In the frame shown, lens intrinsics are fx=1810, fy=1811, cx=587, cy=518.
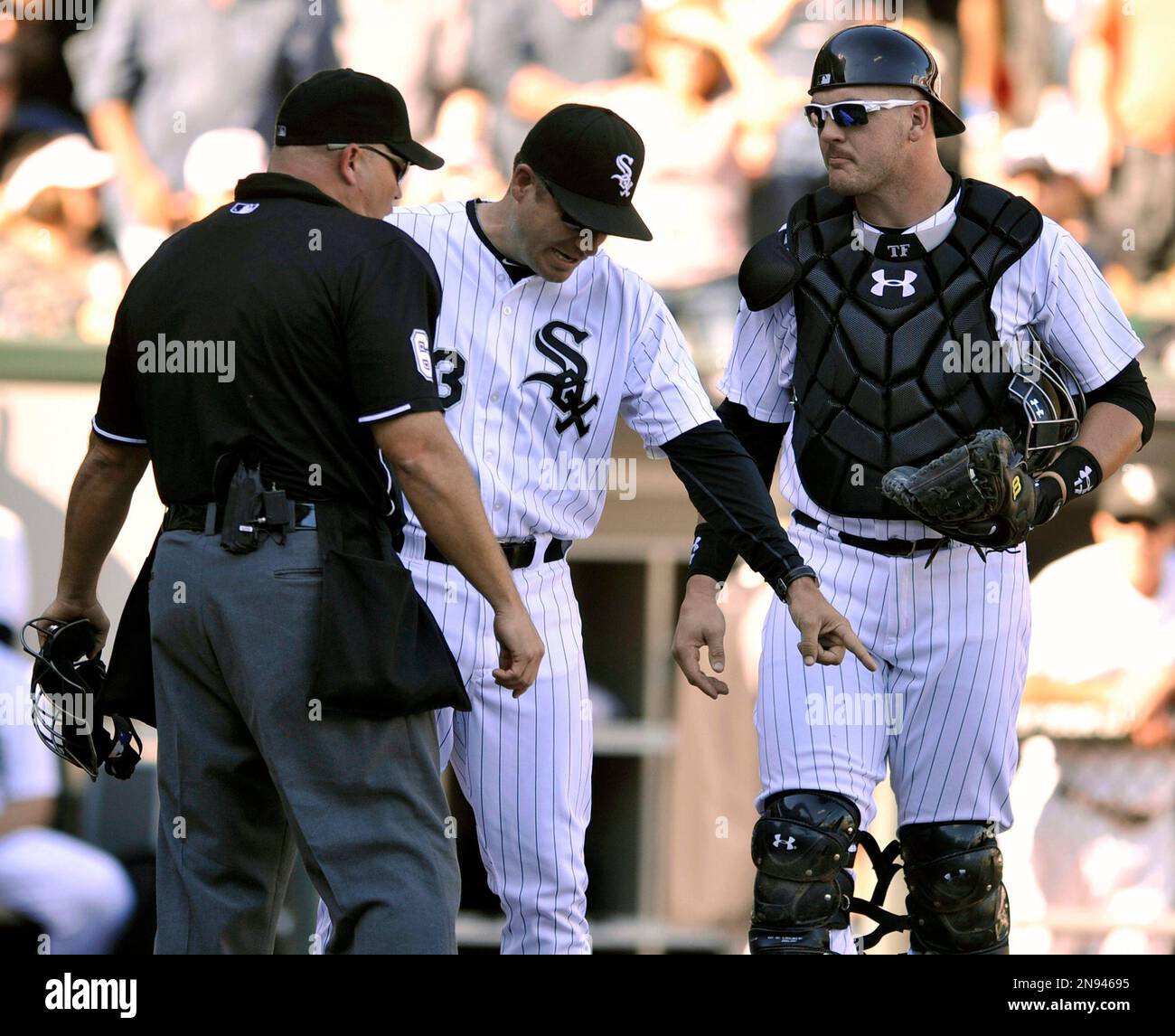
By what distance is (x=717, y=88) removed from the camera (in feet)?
25.5

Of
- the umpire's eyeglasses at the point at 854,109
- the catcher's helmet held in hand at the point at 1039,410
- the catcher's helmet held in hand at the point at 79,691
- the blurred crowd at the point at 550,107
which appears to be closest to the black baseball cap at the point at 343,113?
the umpire's eyeglasses at the point at 854,109

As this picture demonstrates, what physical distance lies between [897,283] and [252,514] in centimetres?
161

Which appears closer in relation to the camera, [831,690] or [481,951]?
[831,690]

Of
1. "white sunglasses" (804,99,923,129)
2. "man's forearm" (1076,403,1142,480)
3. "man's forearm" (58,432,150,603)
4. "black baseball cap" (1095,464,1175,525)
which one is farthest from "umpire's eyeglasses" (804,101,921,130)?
"black baseball cap" (1095,464,1175,525)

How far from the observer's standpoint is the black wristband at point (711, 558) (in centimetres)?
424

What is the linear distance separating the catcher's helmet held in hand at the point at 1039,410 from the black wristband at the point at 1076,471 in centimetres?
3

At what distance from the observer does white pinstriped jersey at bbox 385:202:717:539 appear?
13.0 feet

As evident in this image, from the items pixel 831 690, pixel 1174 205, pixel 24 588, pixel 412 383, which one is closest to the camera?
pixel 412 383

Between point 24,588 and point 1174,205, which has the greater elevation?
point 1174,205

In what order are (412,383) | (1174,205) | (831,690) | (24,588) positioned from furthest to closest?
(1174,205)
(24,588)
(831,690)
(412,383)

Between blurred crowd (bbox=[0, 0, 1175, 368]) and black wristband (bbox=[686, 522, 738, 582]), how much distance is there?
11.1 ft

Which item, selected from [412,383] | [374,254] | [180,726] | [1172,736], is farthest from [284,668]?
[1172,736]

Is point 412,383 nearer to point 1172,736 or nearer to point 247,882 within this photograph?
point 247,882

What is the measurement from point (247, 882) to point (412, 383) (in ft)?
3.36
